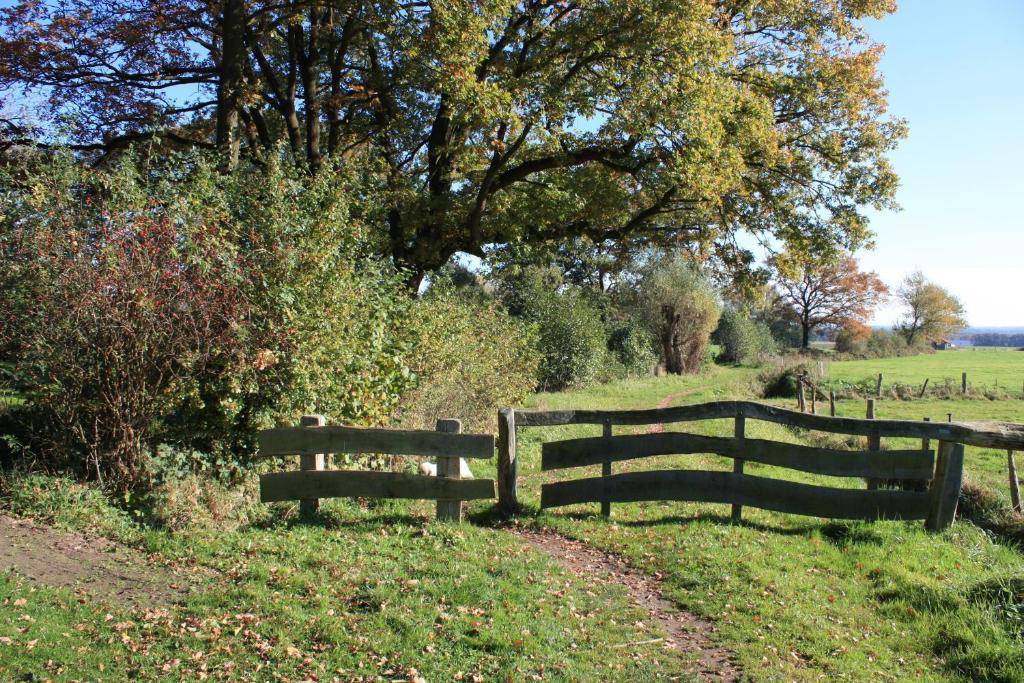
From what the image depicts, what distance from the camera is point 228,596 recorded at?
5867mm

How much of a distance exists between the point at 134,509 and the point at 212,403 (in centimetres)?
170

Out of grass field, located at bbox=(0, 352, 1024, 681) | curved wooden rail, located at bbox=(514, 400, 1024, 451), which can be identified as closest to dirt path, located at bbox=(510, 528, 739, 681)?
grass field, located at bbox=(0, 352, 1024, 681)

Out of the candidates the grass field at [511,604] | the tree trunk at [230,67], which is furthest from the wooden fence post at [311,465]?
the tree trunk at [230,67]

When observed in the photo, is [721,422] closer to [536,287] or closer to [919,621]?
[536,287]

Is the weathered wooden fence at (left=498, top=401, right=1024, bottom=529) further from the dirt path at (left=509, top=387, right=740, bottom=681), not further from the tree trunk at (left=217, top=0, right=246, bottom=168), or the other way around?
the tree trunk at (left=217, top=0, right=246, bottom=168)

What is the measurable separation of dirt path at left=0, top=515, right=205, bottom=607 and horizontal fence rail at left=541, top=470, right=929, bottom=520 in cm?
453

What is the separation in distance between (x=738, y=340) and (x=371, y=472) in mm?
59262

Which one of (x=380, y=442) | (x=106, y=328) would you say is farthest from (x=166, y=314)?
(x=380, y=442)

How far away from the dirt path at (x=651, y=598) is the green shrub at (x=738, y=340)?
56.8 meters

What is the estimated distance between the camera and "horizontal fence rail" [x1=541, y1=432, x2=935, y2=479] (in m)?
8.49

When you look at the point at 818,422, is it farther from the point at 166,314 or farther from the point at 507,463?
the point at 166,314

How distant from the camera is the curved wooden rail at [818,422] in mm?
8195

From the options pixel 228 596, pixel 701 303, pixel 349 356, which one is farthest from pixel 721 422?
pixel 701 303

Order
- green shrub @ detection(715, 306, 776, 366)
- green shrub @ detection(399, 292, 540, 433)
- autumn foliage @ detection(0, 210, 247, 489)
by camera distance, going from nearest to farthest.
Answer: autumn foliage @ detection(0, 210, 247, 489)
green shrub @ detection(399, 292, 540, 433)
green shrub @ detection(715, 306, 776, 366)
